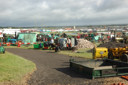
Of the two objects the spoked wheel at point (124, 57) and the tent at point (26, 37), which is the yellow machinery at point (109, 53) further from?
the tent at point (26, 37)

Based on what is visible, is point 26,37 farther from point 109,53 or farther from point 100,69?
point 100,69

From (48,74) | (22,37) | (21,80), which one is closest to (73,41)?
(22,37)

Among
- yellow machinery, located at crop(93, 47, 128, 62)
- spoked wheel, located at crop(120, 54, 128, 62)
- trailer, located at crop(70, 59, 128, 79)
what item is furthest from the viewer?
yellow machinery, located at crop(93, 47, 128, 62)

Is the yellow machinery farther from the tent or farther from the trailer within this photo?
the tent

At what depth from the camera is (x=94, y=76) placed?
10.6 meters

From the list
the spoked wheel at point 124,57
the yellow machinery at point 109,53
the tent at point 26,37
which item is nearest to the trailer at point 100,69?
the yellow machinery at point 109,53

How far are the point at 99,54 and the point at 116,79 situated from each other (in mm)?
5166

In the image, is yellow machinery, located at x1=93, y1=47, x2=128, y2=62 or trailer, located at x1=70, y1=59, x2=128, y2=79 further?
yellow machinery, located at x1=93, y1=47, x2=128, y2=62

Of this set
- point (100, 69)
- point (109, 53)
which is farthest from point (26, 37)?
point (100, 69)

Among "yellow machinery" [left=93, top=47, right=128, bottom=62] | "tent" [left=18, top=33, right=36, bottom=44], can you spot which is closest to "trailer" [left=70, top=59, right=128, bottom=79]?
"yellow machinery" [left=93, top=47, right=128, bottom=62]

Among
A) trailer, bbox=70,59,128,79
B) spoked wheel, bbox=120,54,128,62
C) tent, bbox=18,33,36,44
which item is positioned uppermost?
tent, bbox=18,33,36,44

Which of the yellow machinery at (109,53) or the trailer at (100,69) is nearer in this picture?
the trailer at (100,69)

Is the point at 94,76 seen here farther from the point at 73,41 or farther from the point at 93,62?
the point at 73,41

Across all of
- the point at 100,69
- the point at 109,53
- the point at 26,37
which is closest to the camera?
the point at 100,69
